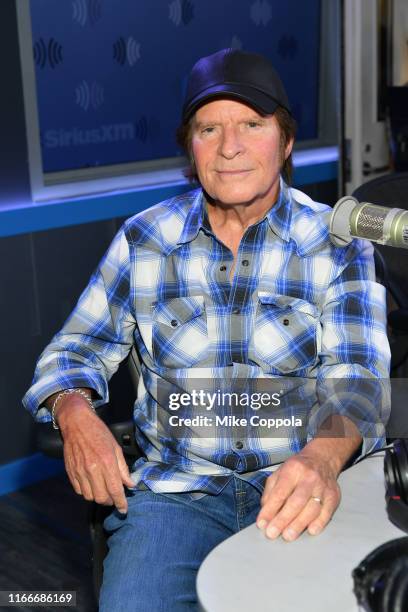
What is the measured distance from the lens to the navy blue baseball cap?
72.1 inches

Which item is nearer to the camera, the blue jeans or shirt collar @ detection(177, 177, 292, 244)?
the blue jeans

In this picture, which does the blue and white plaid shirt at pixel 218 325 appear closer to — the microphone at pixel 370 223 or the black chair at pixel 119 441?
the black chair at pixel 119 441

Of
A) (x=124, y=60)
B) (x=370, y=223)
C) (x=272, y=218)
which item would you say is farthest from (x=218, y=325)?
(x=124, y=60)

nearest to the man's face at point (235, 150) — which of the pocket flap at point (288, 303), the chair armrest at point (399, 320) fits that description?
the pocket flap at point (288, 303)

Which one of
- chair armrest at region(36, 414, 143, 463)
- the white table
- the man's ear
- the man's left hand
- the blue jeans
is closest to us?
the white table

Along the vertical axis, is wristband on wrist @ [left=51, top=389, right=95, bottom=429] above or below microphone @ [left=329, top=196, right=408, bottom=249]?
below

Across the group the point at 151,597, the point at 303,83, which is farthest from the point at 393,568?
the point at 303,83

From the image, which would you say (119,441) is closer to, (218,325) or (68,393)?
(68,393)

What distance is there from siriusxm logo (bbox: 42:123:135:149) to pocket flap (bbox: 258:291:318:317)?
1.93m

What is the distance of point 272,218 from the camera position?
1914 millimetres

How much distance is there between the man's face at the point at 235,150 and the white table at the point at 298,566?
0.73m

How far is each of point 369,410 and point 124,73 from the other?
243cm

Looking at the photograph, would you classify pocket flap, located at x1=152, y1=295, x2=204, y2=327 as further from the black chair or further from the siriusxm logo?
the siriusxm logo
